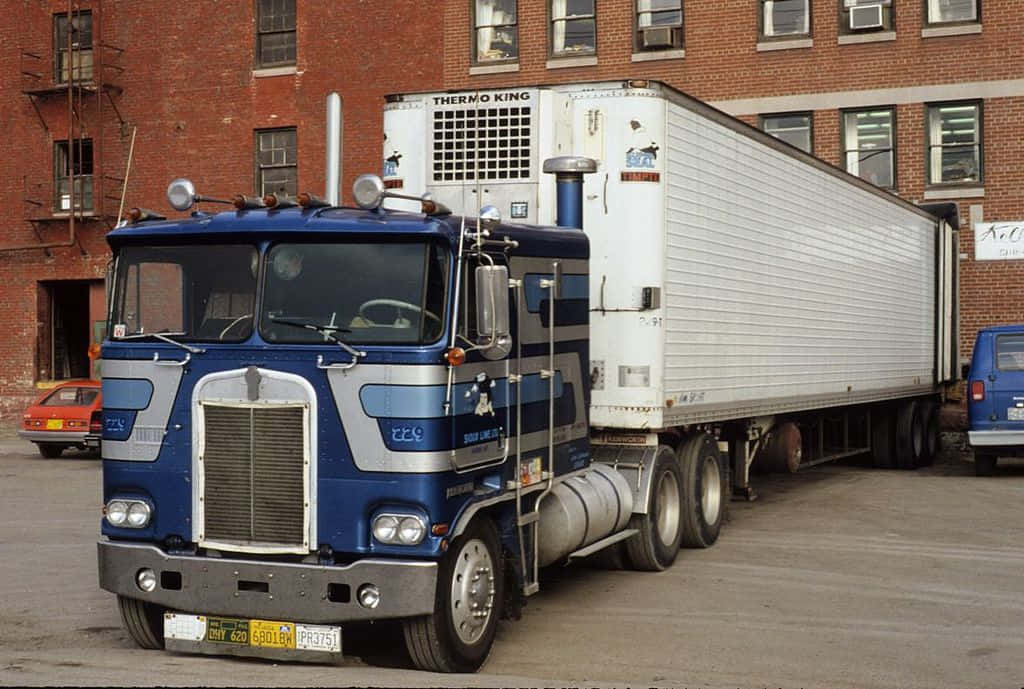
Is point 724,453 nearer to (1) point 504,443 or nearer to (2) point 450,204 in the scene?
(2) point 450,204

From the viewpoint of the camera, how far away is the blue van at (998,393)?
18.7 meters

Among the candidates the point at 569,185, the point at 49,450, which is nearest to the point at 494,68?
the point at 49,450

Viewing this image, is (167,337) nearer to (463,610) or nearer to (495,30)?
(463,610)

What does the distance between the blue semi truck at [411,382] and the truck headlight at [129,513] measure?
2cm

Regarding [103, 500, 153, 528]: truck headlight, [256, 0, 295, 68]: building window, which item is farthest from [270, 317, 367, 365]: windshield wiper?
[256, 0, 295, 68]: building window

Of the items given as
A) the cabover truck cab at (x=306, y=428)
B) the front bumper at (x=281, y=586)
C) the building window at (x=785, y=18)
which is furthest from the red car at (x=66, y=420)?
the front bumper at (x=281, y=586)

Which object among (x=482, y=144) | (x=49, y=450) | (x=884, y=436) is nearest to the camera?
(x=482, y=144)

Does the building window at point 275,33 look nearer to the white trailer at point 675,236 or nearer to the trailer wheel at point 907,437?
the trailer wheel at point 907,437

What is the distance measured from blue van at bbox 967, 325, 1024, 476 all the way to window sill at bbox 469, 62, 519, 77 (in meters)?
13.3

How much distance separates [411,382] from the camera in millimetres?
7328

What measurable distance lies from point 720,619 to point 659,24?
67.8 ft

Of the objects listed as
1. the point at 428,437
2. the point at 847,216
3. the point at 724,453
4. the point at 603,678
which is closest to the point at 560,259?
the point at 428,437

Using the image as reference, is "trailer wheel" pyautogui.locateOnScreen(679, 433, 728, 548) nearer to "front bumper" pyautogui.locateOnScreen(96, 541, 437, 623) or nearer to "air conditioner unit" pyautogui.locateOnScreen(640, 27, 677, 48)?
"front bumper" pyautogui.locateOnScreen(96, 541, 437, 623)

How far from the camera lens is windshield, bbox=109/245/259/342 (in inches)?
304
